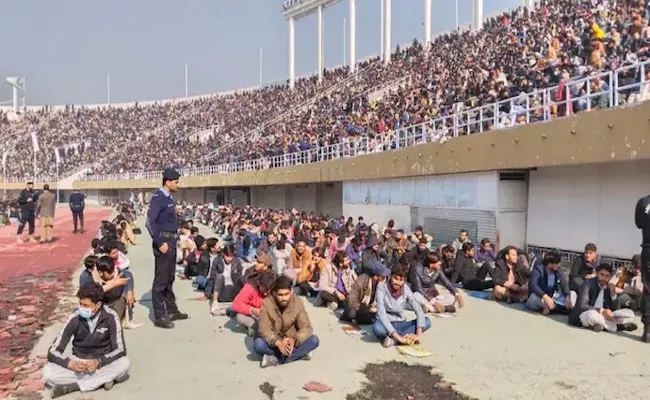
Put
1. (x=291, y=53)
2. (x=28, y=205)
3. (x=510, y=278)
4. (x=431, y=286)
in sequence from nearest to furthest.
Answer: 1. (x=431, y=286)
2. (x=510, y=278)
3. (x=28, y=205)
4. (x=291, y=53)

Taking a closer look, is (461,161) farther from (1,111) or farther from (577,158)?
(1,111)

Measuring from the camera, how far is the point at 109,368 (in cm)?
503

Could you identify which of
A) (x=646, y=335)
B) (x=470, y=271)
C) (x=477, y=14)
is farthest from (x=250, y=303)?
(x=477, y=14)

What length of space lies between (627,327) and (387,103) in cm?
2119

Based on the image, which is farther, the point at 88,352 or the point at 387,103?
the point at 387,103

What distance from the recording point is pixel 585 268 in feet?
24.5

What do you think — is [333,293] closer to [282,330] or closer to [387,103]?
[282,330]

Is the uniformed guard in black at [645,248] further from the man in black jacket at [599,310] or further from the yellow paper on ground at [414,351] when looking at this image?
the yellow paper on ground at [414,351]

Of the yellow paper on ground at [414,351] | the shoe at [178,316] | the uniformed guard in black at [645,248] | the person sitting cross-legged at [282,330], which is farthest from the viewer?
the shoe at [178,316]

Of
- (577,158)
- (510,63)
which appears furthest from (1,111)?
(577,158)

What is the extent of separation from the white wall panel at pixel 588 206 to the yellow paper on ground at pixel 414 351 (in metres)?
5.94

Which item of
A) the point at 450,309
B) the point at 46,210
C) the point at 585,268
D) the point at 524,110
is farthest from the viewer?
the point at 46,210

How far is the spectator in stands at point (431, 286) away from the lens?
809cm

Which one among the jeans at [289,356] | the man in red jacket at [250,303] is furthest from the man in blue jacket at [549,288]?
the man in red jacket at [250,303]
